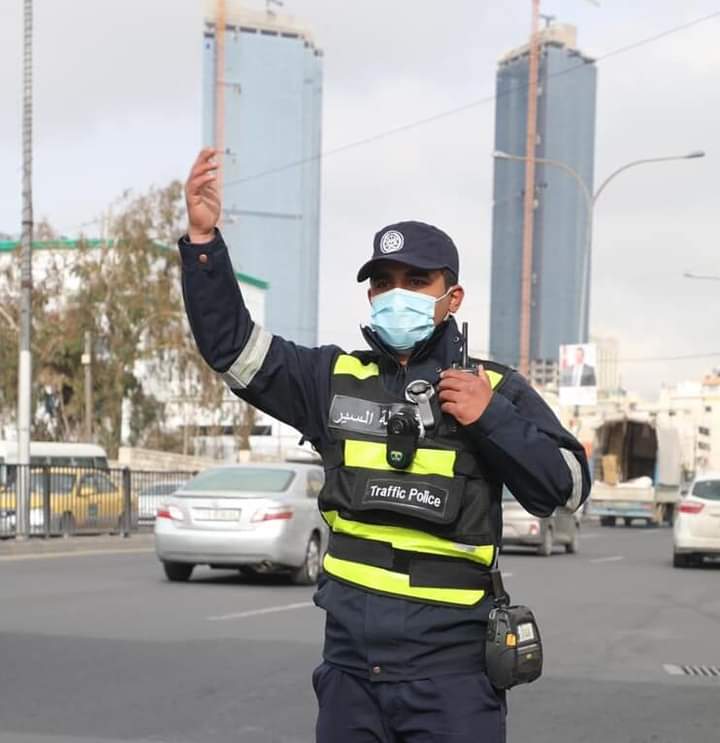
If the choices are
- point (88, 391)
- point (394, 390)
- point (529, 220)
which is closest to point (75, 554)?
point (394, 390)

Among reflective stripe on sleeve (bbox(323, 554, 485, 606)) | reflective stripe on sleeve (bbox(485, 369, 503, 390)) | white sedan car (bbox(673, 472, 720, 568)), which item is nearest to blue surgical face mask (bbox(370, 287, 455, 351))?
reflective stripe on sleeve (bbox(485, 369, 503, 390))

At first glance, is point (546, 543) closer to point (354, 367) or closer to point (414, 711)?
point (354, 367)

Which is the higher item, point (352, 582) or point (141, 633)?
point (352, 582)

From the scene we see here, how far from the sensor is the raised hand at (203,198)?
11.2 ft

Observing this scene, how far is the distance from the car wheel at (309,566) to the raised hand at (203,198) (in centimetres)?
1345

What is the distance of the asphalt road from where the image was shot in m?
7.67

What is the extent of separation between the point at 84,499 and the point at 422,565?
22653 mm

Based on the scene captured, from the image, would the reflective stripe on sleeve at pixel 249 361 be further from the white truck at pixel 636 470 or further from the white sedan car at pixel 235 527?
the white truck at pixel 636 470

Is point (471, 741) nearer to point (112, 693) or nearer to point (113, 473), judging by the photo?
point (112, 693)

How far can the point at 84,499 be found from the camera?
83.3 ft

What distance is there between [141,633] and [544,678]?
334 cm

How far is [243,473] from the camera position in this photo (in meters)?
17.0

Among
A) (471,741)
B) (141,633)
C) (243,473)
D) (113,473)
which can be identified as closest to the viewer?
(471,741)

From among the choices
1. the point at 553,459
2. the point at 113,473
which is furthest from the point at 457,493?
the point at 113,473
